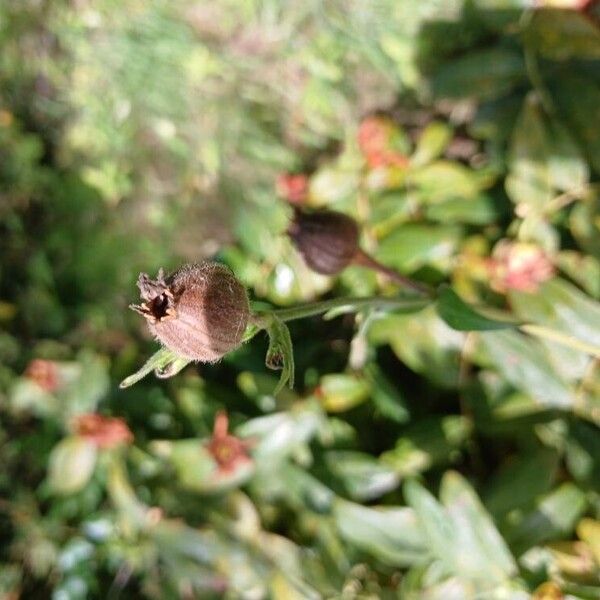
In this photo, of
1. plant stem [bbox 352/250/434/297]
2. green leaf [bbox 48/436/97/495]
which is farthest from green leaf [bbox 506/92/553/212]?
green leaf [bbox 48/436/97/495]

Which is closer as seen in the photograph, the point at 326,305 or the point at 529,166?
the point at 326,305

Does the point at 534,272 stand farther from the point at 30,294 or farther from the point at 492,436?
the point at 30,294

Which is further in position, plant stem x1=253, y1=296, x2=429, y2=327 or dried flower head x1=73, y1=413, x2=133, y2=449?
dried flower head x1=73, y1=413, x2=133, y2=449

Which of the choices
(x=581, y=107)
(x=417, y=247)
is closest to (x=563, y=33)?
(x=581, y=107)

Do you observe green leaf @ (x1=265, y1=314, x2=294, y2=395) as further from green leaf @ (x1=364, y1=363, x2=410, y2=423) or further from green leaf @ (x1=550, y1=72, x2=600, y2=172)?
green leaf @ (x1=550, y1=72, x2=600, y2=172)

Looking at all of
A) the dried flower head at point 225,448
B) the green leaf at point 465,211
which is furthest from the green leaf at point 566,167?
the dried flower head at point 225,448

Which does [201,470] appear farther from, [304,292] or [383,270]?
[383,270]
